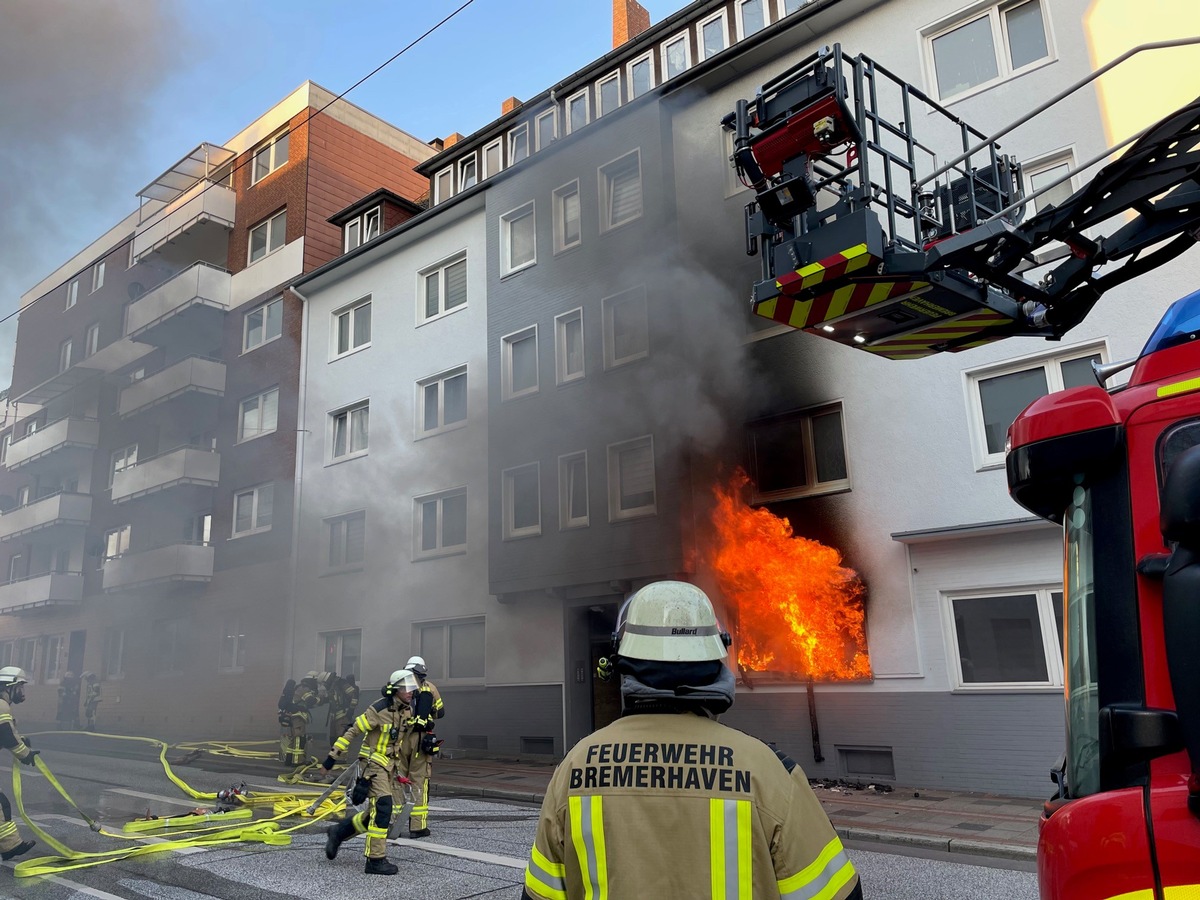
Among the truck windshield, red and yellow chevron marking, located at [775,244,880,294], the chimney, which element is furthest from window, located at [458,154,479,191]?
the truck windshield

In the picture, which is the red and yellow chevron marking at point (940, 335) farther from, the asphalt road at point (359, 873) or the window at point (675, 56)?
the window at point (675, 56)

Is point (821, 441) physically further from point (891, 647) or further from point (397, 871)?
point (397, 871)

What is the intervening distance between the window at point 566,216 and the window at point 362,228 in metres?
6.47

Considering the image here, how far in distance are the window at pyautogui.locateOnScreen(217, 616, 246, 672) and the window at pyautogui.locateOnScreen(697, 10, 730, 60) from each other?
1668 cm

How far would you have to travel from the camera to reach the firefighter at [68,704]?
25.2 meters

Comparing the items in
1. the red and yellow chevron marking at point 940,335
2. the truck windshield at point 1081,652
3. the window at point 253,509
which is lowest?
the truck windshield at point 1081,652

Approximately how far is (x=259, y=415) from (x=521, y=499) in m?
10.3

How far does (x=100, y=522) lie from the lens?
92.0 ft

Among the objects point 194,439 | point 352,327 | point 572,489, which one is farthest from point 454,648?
point 194,439

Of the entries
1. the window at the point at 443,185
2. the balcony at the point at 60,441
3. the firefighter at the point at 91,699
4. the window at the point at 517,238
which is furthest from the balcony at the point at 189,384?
the window at the point at 517,238

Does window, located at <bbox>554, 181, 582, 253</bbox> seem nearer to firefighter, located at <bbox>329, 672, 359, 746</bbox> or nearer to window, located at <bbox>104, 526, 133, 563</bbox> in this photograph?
firefighter, located at <bbox>329, 672, 359, 746</bbox>

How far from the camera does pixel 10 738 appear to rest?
24.7ft

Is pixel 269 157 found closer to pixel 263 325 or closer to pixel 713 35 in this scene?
pixel 263 325

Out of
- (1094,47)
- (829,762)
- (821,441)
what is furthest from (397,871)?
(1094,47)
